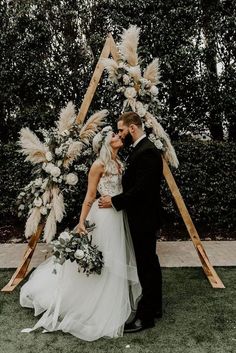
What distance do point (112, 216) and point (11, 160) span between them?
368 centimetres

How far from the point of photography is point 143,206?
A: 382 centimetres

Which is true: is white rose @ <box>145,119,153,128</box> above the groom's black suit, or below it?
above

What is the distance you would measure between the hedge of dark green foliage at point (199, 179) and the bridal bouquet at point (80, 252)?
9.83ft

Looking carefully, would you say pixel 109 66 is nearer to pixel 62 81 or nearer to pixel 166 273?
pixel 166 273

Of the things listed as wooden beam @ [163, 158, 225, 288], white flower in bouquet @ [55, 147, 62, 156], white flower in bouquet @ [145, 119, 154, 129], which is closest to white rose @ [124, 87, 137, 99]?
white flower in bouquet @ [145, 119, 154, 129]

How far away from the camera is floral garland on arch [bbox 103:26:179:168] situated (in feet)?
15.2

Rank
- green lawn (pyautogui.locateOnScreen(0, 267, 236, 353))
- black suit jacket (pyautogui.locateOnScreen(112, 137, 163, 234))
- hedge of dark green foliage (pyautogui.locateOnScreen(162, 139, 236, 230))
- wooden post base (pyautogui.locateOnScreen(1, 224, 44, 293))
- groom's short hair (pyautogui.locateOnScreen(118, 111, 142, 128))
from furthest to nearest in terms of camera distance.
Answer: hedge of dark green foliage (pyautogui.locateOnScreen(162, 139, 236, 230)) → wooden post base (pyautogui.locateOnScreen(1, 224, 44, 293)) → groom's short hair (pyautogui.locateOnScreen(118, 111, 142, 128)) → black suit jacket (pyautogui.locateOnScreen(112, 137, 163, 234)) → green lawn (pyautogui.locateOnScreen(0, 267, 236, 353))

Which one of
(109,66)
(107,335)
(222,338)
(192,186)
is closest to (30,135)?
(109,66)

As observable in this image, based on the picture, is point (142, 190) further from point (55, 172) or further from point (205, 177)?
point (205, 177)

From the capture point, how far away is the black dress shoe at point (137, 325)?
372 cm

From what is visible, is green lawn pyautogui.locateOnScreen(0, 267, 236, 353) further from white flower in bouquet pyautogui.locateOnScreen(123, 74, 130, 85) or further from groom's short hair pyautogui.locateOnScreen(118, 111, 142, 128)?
white flower in bouquet pyautogui.locateOnScreen(123, 74, 130, 85)

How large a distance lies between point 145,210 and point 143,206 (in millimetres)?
43

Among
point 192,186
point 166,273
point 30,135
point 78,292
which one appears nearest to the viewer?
point 78,292

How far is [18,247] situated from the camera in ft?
21.1
